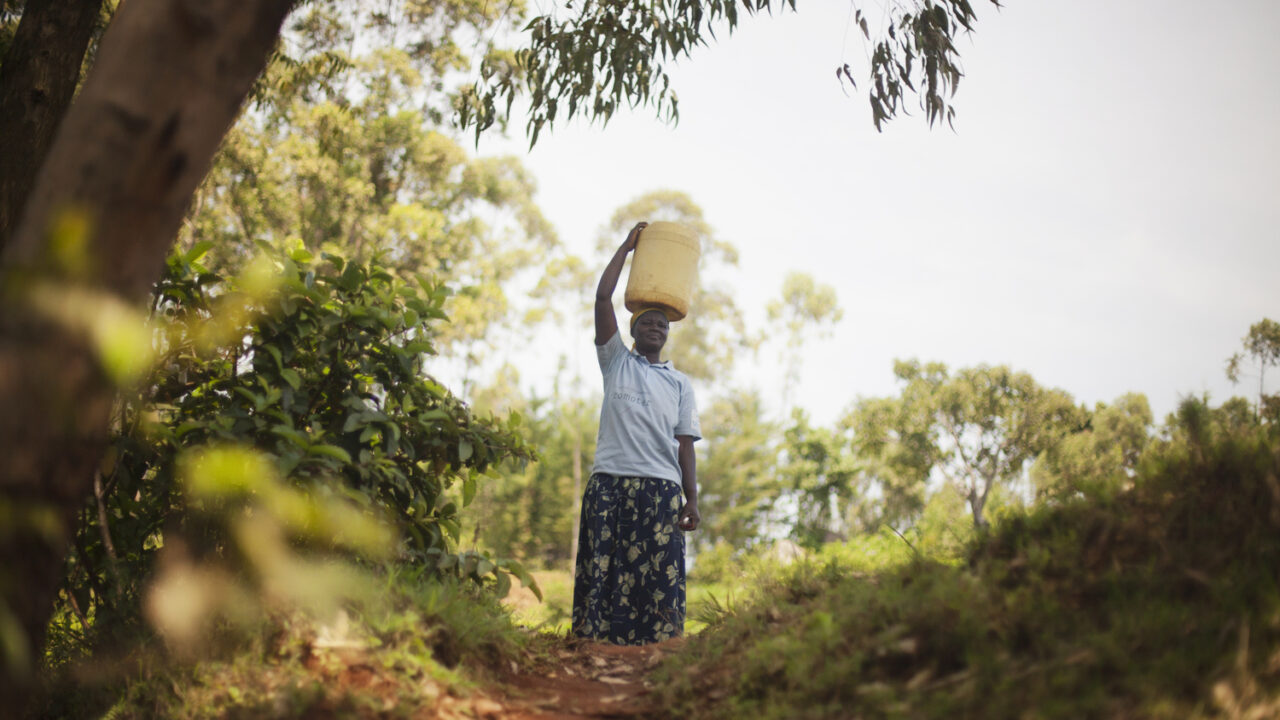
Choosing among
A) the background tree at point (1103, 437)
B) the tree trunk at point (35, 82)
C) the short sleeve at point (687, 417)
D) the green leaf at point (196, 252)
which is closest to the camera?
the green leaf at point (196, 252)

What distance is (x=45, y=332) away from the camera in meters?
2.04

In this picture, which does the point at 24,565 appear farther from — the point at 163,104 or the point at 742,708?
the point at 742,708

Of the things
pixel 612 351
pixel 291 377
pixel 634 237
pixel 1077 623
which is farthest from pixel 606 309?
pixel 1077 623

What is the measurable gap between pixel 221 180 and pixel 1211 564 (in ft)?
55.2

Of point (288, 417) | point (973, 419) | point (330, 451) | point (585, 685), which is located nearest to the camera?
point (330, 451)

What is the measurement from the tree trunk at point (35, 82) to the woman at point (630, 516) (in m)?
2.67

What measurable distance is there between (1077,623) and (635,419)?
9.19 ft

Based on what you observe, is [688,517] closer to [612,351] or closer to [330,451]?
[612,351]

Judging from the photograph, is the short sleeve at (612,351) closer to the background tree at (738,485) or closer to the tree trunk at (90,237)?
the tree trunk at (90,237)

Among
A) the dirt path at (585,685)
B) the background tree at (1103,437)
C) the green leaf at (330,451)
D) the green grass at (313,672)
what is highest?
the background tree at (1103,437)

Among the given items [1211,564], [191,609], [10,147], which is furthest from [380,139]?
[1211,564]

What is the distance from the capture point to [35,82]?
12.2 feet

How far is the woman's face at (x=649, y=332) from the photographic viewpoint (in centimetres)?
503

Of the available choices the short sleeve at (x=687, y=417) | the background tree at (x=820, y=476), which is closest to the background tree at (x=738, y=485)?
the background tree at (x=820, y=476)
